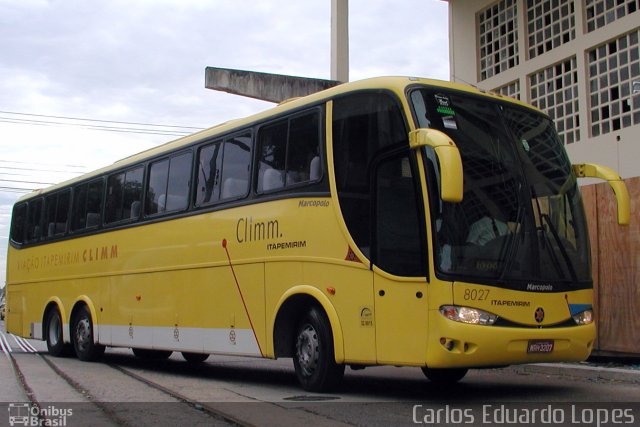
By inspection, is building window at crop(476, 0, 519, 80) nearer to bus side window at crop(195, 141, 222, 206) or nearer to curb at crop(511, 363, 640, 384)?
curb at crop(511, 363, 640, 384)

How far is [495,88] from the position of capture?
22.6 metres

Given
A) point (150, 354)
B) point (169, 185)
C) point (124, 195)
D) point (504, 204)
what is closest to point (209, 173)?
point (169, 185)

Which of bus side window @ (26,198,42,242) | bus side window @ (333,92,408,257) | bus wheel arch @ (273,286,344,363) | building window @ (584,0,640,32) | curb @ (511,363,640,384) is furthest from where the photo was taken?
building window @ (584,0,640,32)

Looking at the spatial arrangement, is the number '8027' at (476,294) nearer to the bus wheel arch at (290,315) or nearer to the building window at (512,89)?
the bus wheel arch at (290,315)

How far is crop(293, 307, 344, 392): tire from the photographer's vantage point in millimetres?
8906

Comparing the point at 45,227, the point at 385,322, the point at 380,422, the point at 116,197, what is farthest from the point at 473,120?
the point at 45,227

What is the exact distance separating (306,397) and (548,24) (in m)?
15.0

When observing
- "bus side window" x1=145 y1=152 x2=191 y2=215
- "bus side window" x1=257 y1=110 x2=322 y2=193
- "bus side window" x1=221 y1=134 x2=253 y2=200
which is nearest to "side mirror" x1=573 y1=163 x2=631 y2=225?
"bus side window" x1=257 y1=110 x2=322 y2=193

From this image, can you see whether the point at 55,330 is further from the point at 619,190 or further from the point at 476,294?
the point at 619,190

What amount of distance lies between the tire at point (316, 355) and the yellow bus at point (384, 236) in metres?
0.02

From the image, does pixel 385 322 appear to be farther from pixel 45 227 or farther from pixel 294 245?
pixel 45 227

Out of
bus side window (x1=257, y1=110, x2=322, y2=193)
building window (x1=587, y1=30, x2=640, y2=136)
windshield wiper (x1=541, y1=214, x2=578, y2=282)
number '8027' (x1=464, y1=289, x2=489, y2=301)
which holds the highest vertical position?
building window (x1=587, y1=30, x2=640, y2=136)

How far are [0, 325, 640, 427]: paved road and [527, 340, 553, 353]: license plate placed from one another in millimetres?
549

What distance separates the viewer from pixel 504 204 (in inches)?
321
